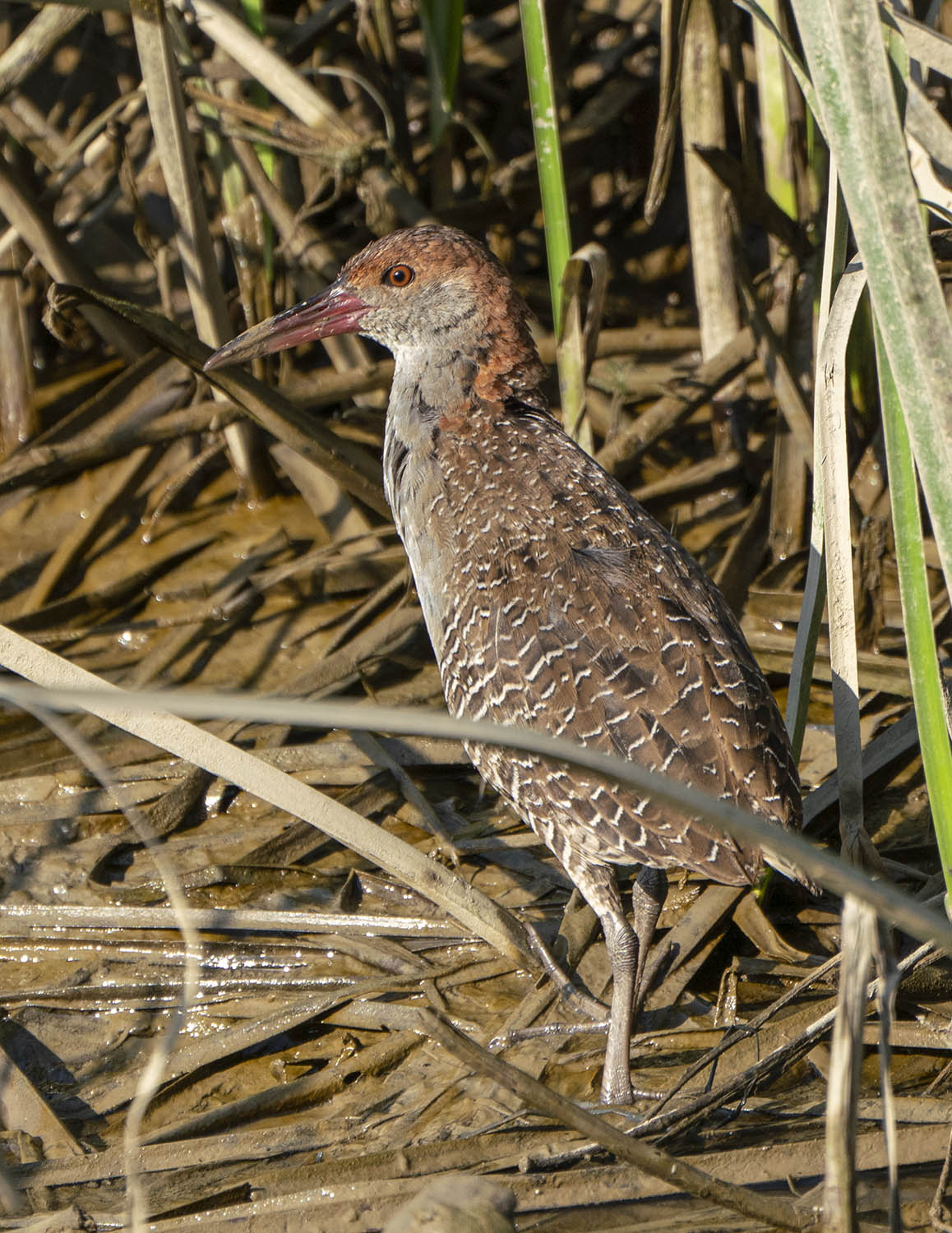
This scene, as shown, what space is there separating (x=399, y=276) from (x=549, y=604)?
4.12 ft

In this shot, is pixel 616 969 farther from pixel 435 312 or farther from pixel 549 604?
pixel 435 312

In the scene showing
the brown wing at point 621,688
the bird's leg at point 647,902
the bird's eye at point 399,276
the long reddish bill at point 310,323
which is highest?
the bird's eye at point 399,276

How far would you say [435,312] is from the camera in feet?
13.1

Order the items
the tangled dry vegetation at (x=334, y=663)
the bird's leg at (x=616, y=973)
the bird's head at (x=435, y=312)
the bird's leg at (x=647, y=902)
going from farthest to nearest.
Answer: the bird's head at (x=435, y=312)
the bird's leg at (x=647, y=902)
the bird's leg at (x=616, y=973)
the tangled dry vegetation at (x=334, y=663)

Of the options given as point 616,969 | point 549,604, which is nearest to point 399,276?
point 549,604

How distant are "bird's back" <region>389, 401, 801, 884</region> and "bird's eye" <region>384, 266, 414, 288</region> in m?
0.48

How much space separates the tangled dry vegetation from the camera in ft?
9.77

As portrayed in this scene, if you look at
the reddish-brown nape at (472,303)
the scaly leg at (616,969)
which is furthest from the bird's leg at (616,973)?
the reddish-brown nape at (472,303)

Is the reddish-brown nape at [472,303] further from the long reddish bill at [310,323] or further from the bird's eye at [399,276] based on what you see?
the long reddish bill at [310,323]

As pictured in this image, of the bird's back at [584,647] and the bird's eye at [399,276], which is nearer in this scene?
the bird's back at [584,647]

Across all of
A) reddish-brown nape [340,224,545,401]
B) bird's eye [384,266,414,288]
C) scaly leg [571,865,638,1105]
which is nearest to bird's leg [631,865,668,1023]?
scaly leg [571,865,638,1105]

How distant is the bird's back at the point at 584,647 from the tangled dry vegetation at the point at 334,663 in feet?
1.54

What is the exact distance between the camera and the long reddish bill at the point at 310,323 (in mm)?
3939

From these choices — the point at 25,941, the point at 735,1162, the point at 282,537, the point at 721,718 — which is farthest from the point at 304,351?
the point at 735,1162
